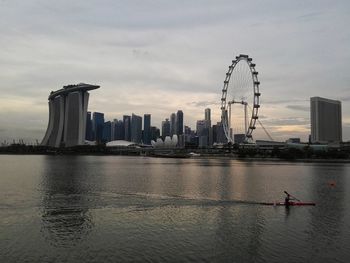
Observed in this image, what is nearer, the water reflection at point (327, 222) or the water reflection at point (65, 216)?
the water reflection at point (327, 222)

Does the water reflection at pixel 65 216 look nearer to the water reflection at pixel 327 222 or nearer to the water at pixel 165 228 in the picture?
the water at pixel 165 228

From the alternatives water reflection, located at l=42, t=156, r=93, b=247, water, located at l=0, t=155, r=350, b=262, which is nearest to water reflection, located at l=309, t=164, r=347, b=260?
water, located at l=0, t=155, r=350, b=262

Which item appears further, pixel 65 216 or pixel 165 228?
pixel 65 216

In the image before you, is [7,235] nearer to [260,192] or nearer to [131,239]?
[131,239]

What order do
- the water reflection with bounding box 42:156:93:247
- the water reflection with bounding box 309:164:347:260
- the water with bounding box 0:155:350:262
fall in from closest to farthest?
the water with bounding box 0:155:350:262 → the water reflection with bounding box 309:164:347:260 → the water reflection with bounding box 42:156:93:247

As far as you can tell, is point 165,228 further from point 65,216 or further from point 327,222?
point 327,222

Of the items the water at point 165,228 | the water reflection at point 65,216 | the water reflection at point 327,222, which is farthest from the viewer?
the water reflection at point 65,216

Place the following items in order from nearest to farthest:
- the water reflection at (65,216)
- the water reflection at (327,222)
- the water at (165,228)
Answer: the water at (165,228)
the water reflection at (327,222)
the water reflection at (65,216)

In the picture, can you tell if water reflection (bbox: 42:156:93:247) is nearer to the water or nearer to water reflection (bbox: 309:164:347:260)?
the water

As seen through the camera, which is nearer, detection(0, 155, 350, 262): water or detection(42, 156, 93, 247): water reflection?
detection(0, 155, 350, 262): water

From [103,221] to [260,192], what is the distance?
27.1 m

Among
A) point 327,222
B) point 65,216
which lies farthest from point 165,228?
point 327,222

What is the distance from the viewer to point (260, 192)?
52.6 m

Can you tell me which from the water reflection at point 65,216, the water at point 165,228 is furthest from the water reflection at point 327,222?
the water reflection at point 65,216
